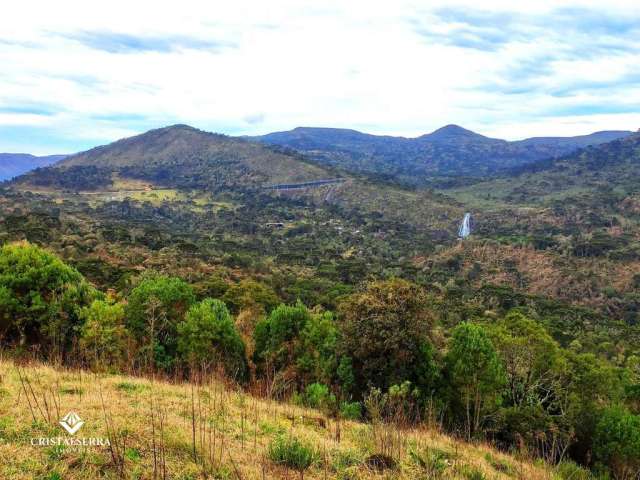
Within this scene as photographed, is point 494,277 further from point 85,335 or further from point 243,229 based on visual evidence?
point 85,335

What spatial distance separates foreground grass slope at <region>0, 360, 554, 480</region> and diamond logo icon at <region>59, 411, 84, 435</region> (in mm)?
84

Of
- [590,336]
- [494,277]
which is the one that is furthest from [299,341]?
[494,277]

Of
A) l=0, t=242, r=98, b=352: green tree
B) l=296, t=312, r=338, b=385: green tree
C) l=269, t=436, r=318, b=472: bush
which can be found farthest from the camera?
l=296, t=312, r=338, b=385: green tree

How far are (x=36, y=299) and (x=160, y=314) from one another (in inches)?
208

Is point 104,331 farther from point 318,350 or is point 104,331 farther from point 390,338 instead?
point 390,338

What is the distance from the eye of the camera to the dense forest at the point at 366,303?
1761 cm

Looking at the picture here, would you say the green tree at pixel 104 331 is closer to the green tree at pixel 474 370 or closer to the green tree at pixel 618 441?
the green tree at pixel 474 370

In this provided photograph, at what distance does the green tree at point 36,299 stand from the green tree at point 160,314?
2.44 metres

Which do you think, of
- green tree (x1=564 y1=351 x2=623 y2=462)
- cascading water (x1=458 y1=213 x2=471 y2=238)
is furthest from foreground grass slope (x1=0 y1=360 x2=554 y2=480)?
cascading water (x1=458 y1=213 x2=471 y2=238)

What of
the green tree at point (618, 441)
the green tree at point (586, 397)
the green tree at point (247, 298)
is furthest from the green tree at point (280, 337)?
the green tree at point (618, 441)

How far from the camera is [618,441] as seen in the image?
17062 millimetres

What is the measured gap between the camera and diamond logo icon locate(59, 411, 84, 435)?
663 cm

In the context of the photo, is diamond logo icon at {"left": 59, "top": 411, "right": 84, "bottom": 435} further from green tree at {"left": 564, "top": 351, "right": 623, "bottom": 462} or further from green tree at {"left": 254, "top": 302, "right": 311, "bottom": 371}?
green tree at {"left": 564, "top": 351, "right": 623, "bottom": 462}

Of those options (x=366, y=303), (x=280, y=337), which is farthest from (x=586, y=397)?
(x=280, y=337)
